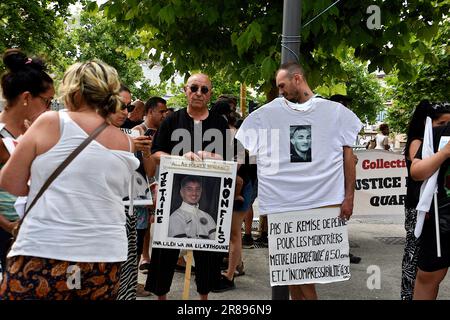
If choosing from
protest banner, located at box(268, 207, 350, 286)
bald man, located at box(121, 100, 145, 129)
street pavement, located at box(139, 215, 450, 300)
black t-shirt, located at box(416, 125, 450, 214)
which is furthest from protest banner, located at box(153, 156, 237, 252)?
bald man, located at box(121, 100, 145, 129)

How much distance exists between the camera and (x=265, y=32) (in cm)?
588

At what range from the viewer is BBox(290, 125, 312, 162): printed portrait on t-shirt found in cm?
394

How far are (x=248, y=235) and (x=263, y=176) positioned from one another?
394 centimetres

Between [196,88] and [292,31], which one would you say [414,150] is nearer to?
[292,31]

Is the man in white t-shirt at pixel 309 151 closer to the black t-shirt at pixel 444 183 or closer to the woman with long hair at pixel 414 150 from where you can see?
the woman with long hair at pixel 414 150

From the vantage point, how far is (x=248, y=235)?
7.85 meters

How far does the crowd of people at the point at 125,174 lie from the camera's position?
2406 mm

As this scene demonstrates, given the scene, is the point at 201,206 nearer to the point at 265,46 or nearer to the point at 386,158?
the point at 265,46

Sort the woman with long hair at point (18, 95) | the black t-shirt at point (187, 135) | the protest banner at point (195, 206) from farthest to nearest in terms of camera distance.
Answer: the black t-shirt at point (187, 135) < the protest banner at point (195, 206) < the woman with long hair at point (18, 95)

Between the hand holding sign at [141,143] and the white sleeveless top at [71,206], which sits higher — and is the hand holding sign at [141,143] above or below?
above

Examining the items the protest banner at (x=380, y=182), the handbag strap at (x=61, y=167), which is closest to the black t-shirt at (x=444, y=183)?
the handbag strap at (x=61, y=167)

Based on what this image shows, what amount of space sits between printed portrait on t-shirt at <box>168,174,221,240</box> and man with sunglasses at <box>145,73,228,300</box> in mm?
224

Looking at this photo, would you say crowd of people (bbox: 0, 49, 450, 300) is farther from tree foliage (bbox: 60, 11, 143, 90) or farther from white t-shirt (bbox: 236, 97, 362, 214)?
tree foliage (bbox: 60, 11, 143, 90)

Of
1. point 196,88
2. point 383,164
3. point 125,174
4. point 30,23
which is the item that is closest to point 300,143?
point 196,88
